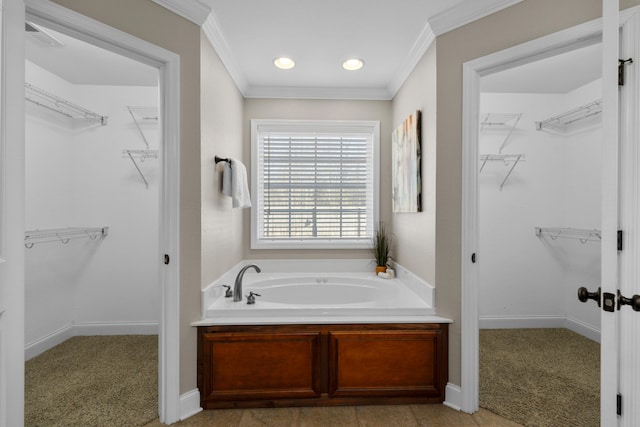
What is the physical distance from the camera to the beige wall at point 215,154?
2.10m

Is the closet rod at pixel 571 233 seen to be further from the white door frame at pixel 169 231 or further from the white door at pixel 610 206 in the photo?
the white door frame at pixel 169 231

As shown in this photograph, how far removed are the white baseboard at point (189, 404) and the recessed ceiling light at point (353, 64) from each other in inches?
104

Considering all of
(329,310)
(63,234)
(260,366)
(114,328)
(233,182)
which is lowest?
(114,328)

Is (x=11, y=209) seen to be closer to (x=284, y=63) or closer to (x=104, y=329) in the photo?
(x=284, y=63)

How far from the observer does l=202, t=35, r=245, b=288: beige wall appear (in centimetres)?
210

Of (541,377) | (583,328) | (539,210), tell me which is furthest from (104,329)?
(583,328)

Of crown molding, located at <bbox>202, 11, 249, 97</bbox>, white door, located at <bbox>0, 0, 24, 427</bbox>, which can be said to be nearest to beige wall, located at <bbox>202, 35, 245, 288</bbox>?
crown molding, located at <bbox>202, 11, 249, 97</bbox>

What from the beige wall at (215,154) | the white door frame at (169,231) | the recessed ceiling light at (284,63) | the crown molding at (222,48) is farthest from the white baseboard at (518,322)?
the crown molding at (222,48)

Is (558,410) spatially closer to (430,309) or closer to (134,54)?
(430,309)

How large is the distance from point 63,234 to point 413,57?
324cm

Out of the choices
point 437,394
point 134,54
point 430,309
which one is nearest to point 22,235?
point 134,54

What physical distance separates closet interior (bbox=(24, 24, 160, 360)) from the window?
1090 millimetres

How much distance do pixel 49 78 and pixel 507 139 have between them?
433 cm

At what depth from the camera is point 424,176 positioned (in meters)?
2.33
